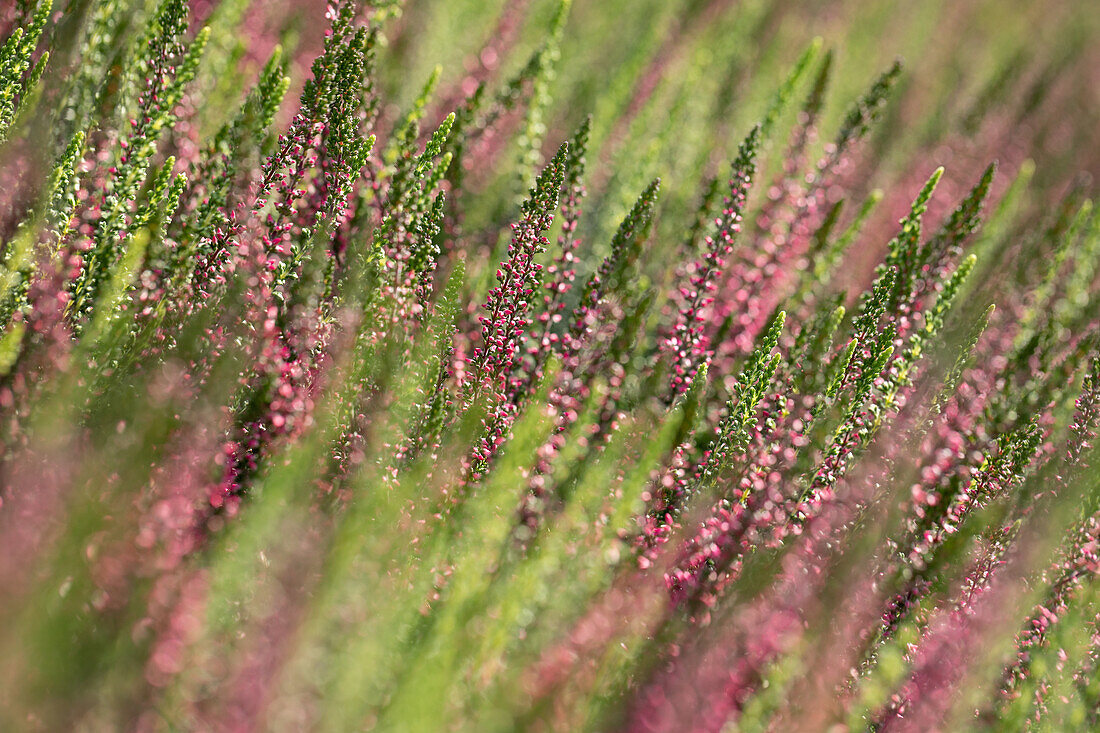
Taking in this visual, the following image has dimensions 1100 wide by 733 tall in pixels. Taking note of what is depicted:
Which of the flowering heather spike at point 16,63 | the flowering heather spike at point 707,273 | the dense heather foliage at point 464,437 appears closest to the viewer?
the dense heather foliage at point 464,437

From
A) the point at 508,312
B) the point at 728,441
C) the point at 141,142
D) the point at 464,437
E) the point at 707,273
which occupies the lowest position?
the point at 464,437

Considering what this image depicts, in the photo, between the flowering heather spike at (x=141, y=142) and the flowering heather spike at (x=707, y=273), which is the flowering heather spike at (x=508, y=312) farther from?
the flowering heather spike at (x=141, y=142)

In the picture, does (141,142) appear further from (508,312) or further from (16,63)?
(508,312)

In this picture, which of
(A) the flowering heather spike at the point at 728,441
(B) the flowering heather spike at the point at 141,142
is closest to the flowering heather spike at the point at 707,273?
(A) the flowering heather spike at the point at 728,441

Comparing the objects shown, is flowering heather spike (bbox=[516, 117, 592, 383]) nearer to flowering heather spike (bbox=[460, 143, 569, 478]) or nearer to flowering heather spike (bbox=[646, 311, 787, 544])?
flowering heather spike (bbox=[460, 143, 569, 478])

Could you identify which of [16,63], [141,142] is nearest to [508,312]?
[141,142]

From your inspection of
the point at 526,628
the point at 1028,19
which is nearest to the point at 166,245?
the point at 526,628
